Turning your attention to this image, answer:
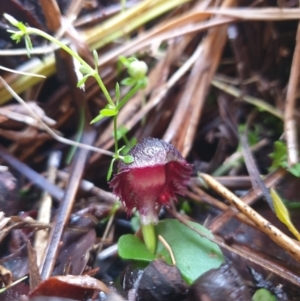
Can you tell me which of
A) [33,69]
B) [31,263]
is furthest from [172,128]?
[31,263]

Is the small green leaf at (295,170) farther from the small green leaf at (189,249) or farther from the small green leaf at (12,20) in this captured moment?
the small green leaf at (12,20)

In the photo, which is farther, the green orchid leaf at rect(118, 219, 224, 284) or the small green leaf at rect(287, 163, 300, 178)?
the small green leaf at rect(287, 163, 300, 178)

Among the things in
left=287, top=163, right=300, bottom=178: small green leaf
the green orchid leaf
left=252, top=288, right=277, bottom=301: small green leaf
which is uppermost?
left=287, top=163, right=300, bottom=178: small green leaf

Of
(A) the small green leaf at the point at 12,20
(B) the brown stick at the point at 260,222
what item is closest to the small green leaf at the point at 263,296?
(B) the brown stick at the point at 260,222

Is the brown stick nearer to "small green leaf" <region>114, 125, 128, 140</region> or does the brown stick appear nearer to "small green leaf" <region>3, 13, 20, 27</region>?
"small green leaf" <region>114, 125, 128, 140</region>

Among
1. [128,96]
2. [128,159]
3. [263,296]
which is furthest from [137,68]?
[263,296]

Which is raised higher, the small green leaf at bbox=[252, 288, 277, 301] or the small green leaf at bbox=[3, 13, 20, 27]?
the small green leaf at bbox=[3, 13, 20, 27]

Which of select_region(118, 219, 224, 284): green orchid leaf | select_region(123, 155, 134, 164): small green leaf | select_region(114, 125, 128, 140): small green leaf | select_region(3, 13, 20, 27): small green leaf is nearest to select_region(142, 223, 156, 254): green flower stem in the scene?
select_region(118, 219, 224, 284): green orchid leaf
